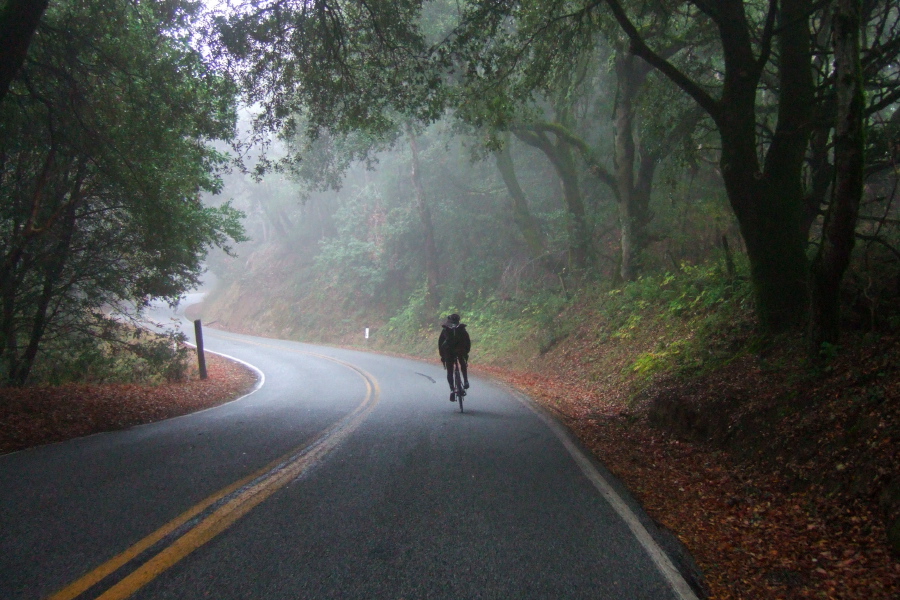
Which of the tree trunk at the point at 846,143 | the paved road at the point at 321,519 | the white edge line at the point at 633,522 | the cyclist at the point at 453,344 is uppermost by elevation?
the tree trunk at the point at 846,143

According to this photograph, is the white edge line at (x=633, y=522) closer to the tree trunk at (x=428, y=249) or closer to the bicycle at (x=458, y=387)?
the bicycle at (x=458, y=387)

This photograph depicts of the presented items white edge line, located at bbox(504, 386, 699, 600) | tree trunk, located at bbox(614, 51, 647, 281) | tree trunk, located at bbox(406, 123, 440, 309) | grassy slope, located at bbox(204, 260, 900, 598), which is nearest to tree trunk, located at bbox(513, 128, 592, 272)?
tree trunk, located at bbox(614, 51, 647, 281)

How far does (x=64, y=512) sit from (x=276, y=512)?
1602mm

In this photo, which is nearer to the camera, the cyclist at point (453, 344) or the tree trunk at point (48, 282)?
the cyclist at point (453, 344)

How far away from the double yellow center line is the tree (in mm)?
6844

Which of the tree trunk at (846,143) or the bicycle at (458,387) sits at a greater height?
the tree trunk at (846,143)

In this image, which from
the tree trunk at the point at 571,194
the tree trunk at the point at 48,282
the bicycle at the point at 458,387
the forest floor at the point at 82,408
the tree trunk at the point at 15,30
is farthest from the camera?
the tree trunk at the point at 571,194

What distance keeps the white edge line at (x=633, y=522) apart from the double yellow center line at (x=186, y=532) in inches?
114

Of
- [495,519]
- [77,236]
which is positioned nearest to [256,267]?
[77,236]

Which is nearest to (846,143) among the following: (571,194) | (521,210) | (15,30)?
(15,30)

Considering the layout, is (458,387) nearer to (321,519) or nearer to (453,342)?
(453,342)

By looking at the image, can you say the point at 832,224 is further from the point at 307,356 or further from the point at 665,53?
the point at 307,356

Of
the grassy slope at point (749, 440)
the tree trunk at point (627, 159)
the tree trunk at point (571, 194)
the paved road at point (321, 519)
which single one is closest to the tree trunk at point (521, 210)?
the tree trunk at point (571, 194)

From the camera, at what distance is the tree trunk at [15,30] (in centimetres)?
642
